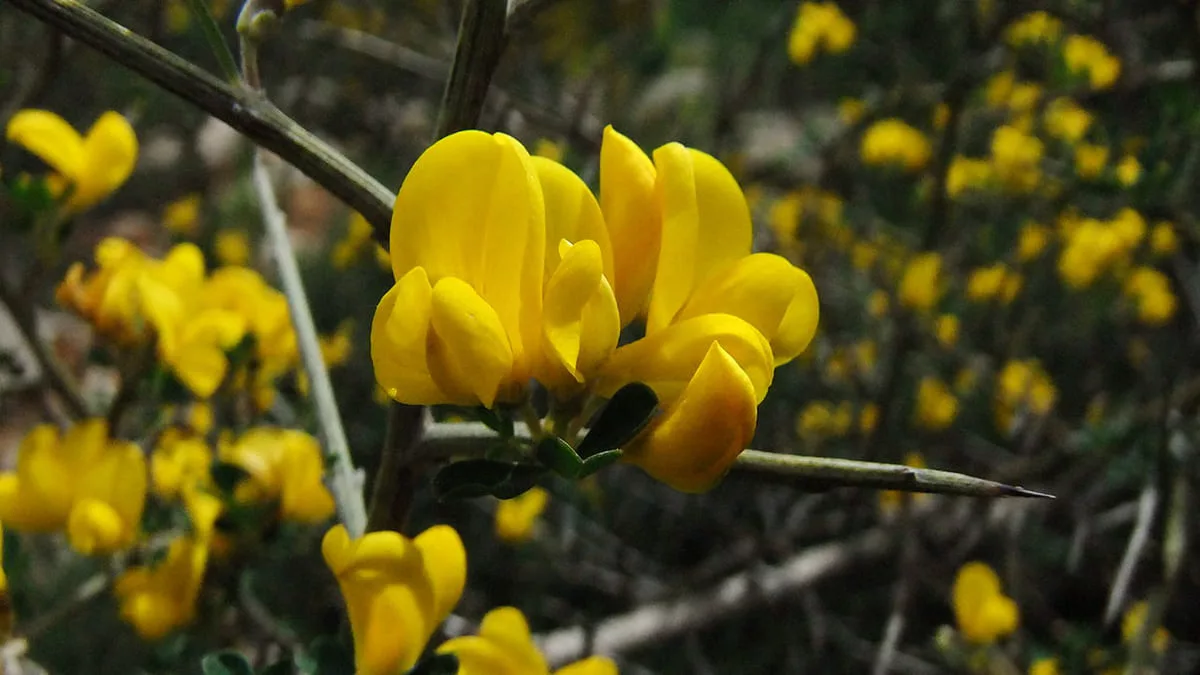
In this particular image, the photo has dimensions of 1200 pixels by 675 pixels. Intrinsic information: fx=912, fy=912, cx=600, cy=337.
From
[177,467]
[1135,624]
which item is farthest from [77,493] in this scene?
[1135,624]

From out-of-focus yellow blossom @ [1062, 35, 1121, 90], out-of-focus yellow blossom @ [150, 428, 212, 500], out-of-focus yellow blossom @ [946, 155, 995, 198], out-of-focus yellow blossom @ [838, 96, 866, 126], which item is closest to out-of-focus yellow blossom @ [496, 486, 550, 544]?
out-of-focus yellow blossom @ [150, 428, 212, 500]

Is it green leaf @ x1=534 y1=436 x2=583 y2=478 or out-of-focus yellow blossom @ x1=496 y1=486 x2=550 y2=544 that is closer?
green leaf @ x1=534 y1=436 x2=583 y2=478

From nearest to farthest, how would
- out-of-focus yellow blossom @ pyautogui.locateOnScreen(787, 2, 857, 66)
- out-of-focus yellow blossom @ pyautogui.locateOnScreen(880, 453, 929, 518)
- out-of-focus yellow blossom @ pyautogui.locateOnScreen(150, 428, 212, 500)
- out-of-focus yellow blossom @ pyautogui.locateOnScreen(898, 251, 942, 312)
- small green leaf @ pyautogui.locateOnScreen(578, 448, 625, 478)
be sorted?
small green leaf @ pyautogui.locateOnScreen(578, 448, 625, 478)
out-of-focus yellow blossom @ pyautogui.locateOnScreen(150, 428, 212, 500)
out-of-focus yellow blossom @ pyautogui.locateOnScreen(898, 251, 942, 312)
out-of-focus yellow blossom @ pyautogui.locateOnScreen(880, 453, 929, 518)
out-of-focus yellow blossom @ pyautogui.locateOnScreen(787, 2, 857, 66)

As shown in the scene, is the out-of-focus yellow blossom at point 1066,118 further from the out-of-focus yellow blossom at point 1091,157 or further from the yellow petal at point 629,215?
the yellow petal at point 629,215

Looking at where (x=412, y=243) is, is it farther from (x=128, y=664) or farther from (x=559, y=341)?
(x=128, y=664)

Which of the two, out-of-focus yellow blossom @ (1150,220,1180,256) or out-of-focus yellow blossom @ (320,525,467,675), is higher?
out-of-focus yellow blossom @ (320,525,467,675)

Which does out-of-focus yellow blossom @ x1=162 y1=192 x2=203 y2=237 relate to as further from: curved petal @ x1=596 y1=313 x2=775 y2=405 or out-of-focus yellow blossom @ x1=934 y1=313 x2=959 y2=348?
curved petal @ x1=596 y1=313 x2=775 y2=405

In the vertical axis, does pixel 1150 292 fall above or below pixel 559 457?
below

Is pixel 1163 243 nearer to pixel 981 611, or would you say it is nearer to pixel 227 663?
pixel 981 611

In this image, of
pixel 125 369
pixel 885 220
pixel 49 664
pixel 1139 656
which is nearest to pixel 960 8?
pixel 885 220
